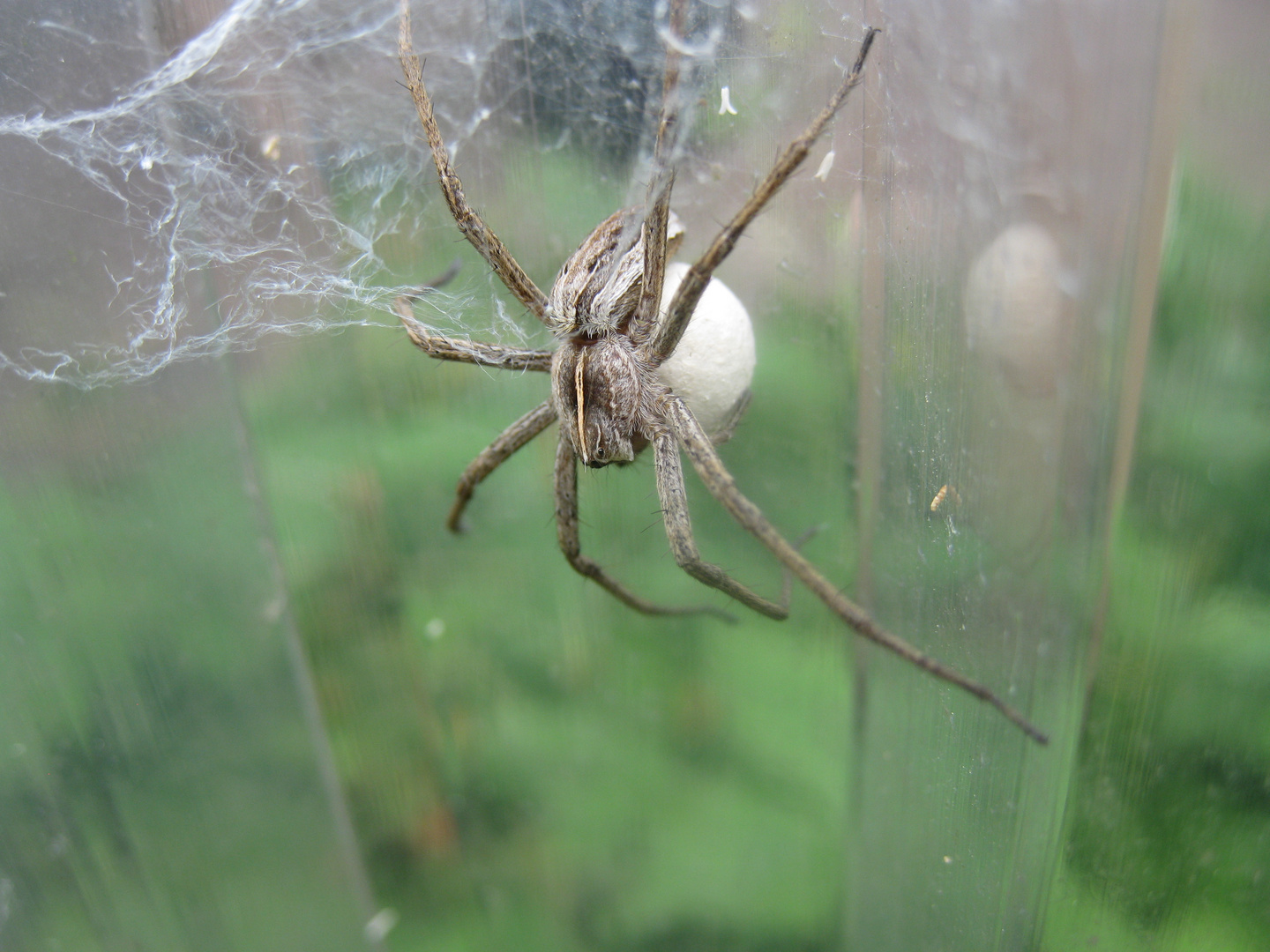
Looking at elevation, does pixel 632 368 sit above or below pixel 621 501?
above

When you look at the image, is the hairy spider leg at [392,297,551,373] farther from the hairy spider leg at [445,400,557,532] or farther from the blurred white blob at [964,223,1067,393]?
the blurred white blob at [964,223,1067,393]

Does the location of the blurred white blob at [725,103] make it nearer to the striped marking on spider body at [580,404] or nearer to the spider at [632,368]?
the spider at [632,368]

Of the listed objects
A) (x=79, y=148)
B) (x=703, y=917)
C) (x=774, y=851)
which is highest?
(x=79, y=148)

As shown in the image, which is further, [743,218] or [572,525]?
[572,525]

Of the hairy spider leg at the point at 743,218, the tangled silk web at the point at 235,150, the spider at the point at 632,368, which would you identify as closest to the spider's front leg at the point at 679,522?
the spider at the point at 632,368

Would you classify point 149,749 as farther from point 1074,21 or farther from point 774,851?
point 1074,21

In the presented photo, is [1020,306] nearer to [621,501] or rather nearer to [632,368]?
[632,368]

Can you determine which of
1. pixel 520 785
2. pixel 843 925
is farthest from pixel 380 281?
pixel 843 925

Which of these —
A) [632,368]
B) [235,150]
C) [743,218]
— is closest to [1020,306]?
[743,218]
